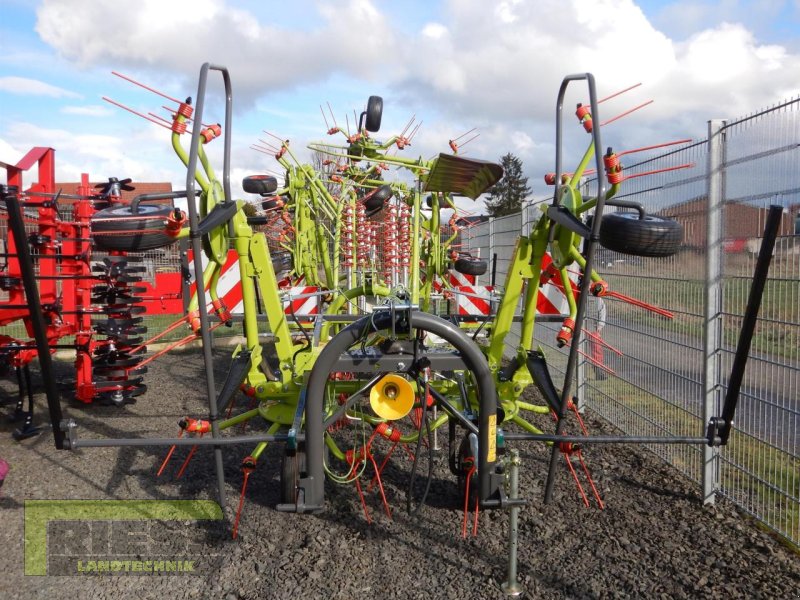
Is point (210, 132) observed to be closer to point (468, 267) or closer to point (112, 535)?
point (112, 535)

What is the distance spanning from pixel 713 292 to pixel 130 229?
326 cm

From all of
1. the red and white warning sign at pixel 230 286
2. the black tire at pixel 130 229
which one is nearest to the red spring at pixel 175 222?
the black tire at pixel 130 229

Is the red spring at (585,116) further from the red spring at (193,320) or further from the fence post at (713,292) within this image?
the red spring at (193,320)

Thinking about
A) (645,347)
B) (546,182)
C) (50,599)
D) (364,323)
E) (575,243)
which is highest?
(546,182)

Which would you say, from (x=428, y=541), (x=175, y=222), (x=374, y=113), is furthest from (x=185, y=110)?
(x=374, y=113)

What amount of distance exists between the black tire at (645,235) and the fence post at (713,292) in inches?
48.8

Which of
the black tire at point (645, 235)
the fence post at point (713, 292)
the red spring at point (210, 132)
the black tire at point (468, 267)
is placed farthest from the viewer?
the black tire at point (468, 267)

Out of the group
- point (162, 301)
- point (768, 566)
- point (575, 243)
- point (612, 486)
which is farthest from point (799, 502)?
point (162, 301)

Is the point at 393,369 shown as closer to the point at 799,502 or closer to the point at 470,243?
the point at 799,502

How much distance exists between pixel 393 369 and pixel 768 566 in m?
2.05

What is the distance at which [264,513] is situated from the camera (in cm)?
354

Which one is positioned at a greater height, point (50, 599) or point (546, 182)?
point (546, 182)

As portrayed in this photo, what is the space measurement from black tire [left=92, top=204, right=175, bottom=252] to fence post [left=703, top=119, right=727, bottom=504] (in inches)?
121

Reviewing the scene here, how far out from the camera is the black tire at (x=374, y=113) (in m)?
7.46
